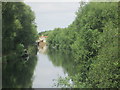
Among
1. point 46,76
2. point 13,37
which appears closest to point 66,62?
point 13,37

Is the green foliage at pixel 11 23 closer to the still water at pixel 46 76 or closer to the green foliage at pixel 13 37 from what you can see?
the green foliage at pixel 13 37

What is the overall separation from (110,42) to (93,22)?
9.90 metres

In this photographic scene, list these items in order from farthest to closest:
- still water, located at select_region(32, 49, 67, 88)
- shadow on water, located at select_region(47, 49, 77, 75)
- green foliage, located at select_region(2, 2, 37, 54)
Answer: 1. green foliage, located at select_region(2, 2, 37, 54)
2. shadow on water, located at select_region(47, 49, 77, 75)
3. still water, located at select_region(32, 49, 67, 88)

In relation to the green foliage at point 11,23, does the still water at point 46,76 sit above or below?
below

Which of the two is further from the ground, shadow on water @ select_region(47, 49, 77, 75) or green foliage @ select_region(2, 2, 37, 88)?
green foliage @ select_region(2, 2, 37, 88)

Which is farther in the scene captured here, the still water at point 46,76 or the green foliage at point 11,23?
the green foliage at point 11,23

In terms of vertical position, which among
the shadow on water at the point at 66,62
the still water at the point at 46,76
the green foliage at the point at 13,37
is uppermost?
the green foliage at the point at 13,37

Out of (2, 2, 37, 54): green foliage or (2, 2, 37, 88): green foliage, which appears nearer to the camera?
(2, 2, 37, 88): green foliage

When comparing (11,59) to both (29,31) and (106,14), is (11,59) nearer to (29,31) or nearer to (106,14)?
(29,31)

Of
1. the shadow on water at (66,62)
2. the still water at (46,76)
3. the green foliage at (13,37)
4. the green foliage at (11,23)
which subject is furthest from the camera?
the green foliage at (11,23)

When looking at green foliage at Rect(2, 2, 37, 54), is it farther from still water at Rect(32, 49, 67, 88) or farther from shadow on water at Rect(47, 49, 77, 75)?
still water at Rect(32, 49, 67, 88)

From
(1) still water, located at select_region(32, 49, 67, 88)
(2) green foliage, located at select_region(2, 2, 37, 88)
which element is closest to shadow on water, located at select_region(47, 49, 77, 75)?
(1) still water, located at select_region(32, 49, 67, 88)

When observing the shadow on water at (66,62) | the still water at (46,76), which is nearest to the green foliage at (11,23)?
the shadow on water at (66,62)

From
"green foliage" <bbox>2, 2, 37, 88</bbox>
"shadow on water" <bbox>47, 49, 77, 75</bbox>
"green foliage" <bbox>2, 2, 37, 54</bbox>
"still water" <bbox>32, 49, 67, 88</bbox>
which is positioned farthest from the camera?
"green foliage" <bbox>2, 2, 37, 54</bbox>
